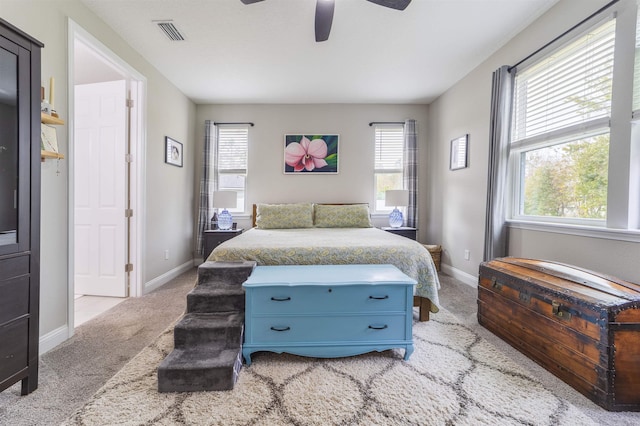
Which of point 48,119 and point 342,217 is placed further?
point 342,217

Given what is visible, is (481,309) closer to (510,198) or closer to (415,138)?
(510,198)

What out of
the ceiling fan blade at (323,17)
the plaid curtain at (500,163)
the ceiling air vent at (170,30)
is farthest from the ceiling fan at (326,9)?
the plaid curtain at (500,163)

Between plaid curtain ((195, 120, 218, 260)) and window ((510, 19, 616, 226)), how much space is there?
3971 mm

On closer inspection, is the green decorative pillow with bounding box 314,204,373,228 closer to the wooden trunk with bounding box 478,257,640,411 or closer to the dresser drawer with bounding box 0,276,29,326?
the wooden trunk with bounding box 478,257,640,411

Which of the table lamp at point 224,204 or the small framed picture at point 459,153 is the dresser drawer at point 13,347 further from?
→ the small framed picture at point 459,153

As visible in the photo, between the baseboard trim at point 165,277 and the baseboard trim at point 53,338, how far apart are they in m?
1.01

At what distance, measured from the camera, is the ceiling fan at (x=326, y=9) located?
178cm

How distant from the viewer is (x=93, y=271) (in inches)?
119

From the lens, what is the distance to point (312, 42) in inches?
107

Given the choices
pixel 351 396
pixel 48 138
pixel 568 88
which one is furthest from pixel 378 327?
pixel 48 138

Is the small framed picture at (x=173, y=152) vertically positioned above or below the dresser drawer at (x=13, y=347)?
above

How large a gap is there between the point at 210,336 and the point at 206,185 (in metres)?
3.01

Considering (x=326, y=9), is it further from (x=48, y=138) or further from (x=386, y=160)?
(x=386, y=160)

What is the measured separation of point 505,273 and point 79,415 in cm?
→ 271
